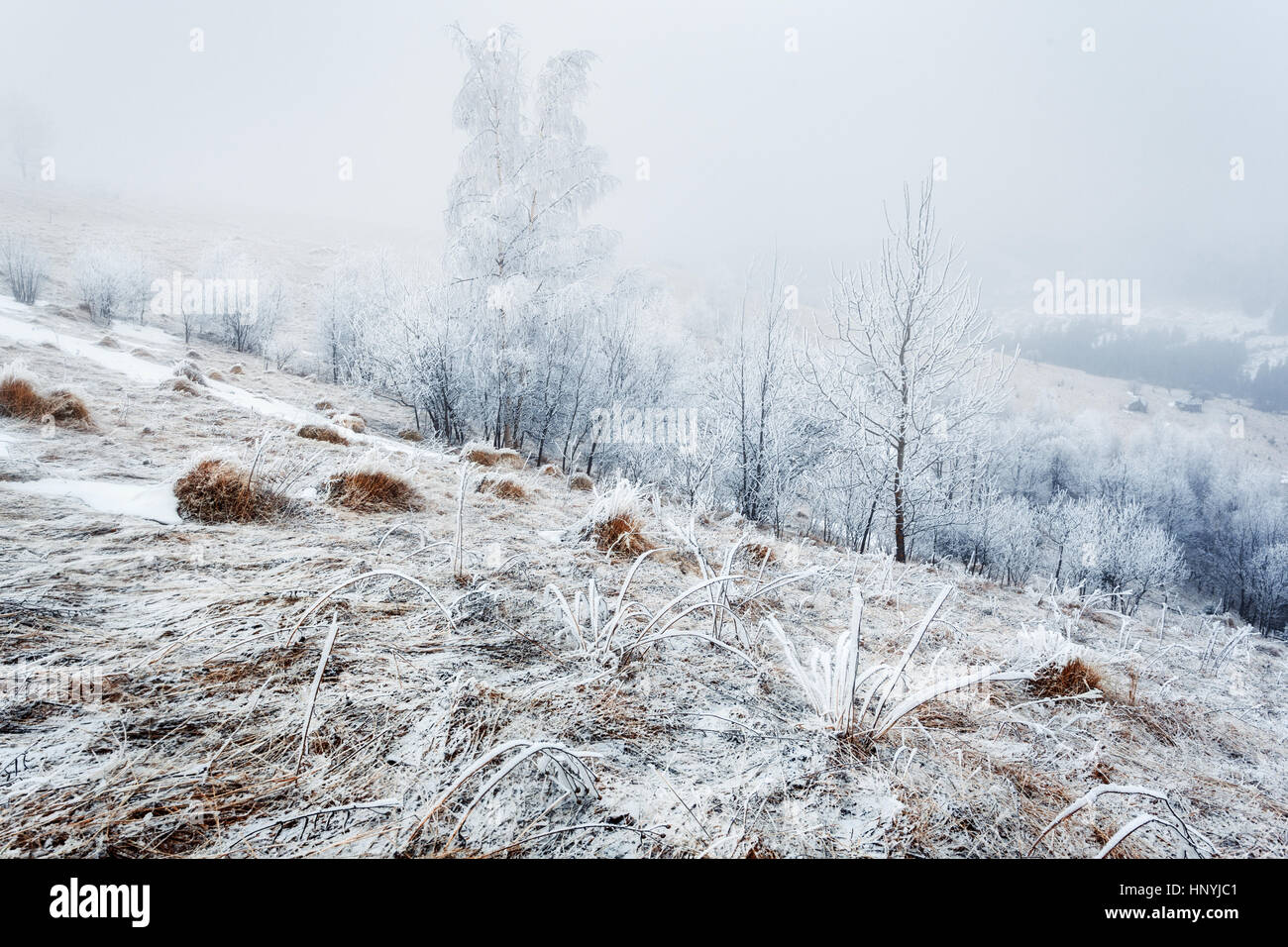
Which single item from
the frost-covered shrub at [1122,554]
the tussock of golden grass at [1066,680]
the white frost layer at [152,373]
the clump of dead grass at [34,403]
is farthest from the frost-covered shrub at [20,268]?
the frost-covered shrub at [1122,554]

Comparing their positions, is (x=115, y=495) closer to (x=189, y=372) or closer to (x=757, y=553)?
(x=757, y=553)

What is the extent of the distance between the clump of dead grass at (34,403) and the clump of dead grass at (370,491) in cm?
266

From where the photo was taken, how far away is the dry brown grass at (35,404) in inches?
158

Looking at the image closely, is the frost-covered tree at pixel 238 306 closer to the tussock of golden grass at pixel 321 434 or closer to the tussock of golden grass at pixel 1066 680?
the tussock of golden grass at pixel 321 434

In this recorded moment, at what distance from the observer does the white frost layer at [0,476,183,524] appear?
8.27 ft

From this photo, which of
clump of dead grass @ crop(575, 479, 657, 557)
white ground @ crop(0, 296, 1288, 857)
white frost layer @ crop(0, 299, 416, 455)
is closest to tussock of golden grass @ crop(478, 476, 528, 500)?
clump of dead grass @ crop(575, 479, 657, 557)

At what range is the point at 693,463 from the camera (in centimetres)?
1338

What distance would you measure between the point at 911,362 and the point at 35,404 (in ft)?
32.0
